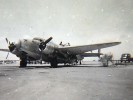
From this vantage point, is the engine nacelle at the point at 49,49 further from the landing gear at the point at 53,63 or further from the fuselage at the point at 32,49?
the landing gear at the point at 53,63

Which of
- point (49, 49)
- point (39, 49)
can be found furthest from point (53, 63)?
point (39, 49)

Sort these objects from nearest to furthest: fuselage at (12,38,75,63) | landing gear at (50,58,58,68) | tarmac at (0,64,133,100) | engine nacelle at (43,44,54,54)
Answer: tarmac at (0,64,133,100) < fuselage at (12,38,75,63) < engine nacelle at (43,44,54,54) < landing gear at (50,58,58,68)

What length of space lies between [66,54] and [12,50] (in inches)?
416

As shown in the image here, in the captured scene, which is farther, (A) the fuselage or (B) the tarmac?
(A) the fuselage

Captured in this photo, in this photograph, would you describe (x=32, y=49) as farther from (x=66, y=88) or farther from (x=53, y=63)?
(x=66, y=88)

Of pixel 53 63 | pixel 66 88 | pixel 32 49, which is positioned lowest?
pixel 66 88

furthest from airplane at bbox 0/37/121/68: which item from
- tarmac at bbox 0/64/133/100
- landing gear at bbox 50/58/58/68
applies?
tarmac at bbox 0/64/133/100

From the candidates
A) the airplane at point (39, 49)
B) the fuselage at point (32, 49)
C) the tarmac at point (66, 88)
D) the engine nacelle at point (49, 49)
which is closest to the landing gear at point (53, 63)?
the airplane at point (39, 49)

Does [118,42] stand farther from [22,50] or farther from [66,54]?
[22,50]

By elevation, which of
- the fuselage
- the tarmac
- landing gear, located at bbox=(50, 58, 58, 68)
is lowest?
the tarmac

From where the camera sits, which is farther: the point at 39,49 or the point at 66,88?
the point at 39,49

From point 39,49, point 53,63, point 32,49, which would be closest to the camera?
point 32,49

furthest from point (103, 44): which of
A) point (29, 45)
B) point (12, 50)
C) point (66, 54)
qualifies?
point (12, 50)

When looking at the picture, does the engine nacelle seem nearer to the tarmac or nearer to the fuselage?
the fuselage
